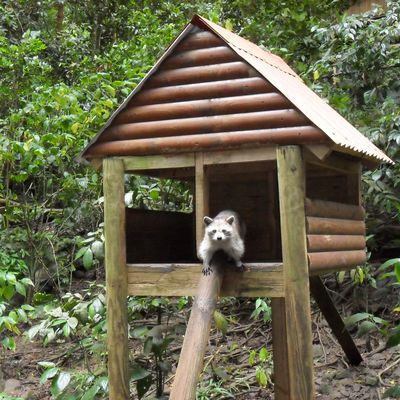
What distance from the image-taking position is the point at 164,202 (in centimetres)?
768

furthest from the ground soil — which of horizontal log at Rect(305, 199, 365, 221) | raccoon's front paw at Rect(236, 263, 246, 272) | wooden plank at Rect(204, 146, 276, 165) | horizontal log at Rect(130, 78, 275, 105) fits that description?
horizontal log at Rect(130, 78, 275, 105)

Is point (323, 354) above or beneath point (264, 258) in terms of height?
beneath

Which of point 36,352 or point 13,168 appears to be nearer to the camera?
point 13,168

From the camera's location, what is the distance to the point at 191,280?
468cm

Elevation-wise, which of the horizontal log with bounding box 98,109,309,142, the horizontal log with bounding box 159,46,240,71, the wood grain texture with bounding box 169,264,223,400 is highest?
the horizontal log with bounding box 159,46,240,71

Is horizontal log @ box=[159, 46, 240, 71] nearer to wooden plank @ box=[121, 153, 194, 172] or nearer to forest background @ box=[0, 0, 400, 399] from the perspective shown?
wooden plank @ box=[121, 153, 194, 172]

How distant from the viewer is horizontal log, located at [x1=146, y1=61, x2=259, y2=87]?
4.59 metres

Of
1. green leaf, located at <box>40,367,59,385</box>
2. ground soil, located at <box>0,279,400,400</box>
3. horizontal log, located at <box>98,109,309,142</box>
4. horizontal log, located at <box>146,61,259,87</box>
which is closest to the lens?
horizontal log, located at <box>98,109,309,142</box>

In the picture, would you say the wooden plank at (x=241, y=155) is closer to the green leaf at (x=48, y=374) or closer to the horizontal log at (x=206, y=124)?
the horizontal log at (x=206, y=124)

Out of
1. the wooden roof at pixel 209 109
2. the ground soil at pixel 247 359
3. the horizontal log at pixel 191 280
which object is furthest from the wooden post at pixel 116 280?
the ground soil at pixel 247 359

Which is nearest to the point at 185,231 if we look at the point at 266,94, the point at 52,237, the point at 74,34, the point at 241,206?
the point at 241,206

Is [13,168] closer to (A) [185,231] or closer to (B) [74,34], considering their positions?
(A) [185,231]

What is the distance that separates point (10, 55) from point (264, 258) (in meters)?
4.80

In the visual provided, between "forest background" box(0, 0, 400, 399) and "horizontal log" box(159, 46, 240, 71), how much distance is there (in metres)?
1.91
